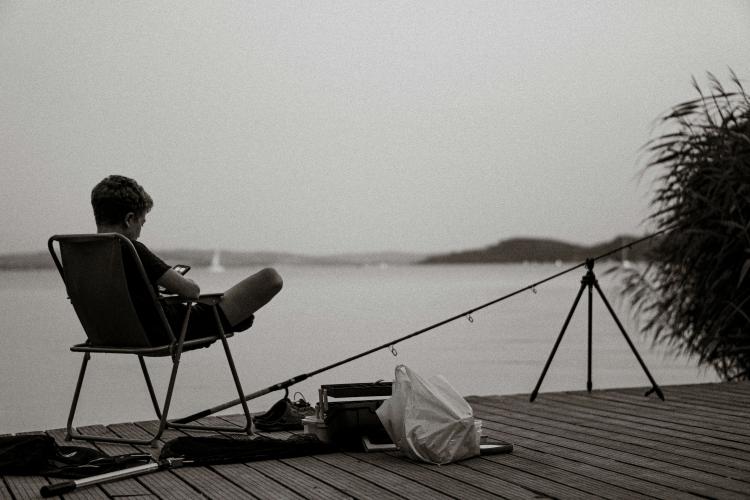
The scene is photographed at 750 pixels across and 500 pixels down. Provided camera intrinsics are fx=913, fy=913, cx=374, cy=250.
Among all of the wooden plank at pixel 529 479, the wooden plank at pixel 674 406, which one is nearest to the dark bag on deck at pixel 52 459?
the wooden plank at pixel 529 479

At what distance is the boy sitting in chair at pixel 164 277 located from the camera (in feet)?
11.0

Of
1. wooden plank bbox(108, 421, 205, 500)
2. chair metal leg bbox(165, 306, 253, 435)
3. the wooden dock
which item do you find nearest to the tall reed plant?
the wooden dock

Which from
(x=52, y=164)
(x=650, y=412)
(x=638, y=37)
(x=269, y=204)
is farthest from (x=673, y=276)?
(x=269, y=204)

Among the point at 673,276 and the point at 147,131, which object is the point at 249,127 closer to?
the point at 147,131

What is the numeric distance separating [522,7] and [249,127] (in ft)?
32.5

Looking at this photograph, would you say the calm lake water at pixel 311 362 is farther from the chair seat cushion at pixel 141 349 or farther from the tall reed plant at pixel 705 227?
the chair seat cushion at pixel 141 349

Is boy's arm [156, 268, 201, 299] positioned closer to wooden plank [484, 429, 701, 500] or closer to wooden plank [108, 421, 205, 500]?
wooden plank [108, 421, 205, 500]

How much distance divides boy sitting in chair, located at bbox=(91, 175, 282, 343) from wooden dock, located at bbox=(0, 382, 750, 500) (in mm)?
494

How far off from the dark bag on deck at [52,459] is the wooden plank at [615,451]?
1.50m

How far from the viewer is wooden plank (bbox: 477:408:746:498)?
2.67m

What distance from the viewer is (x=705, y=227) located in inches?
226

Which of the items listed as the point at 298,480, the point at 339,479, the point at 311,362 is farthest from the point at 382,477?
the point at 311,362

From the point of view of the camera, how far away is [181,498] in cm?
255

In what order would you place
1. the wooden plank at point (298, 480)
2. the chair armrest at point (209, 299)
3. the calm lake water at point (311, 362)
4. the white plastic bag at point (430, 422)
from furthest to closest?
the calm lake water at point (311, 362)
the chair armrest at point (209, 299)
the white plastic bag at point (430, 422)
the wooden plank at point (298, 480)
